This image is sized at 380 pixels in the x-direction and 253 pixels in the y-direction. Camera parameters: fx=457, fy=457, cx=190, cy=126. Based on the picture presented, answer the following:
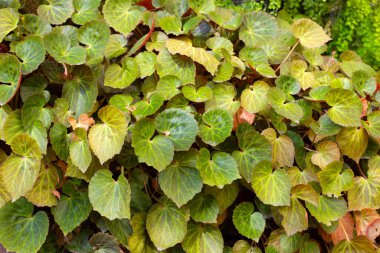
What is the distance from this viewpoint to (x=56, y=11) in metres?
1.69

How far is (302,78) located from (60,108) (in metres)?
0.94

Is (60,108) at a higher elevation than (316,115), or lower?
higher

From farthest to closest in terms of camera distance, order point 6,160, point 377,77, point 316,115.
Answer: point 377,77 < point 316,115 < point 6,160

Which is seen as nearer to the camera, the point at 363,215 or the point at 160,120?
the point at 160,120

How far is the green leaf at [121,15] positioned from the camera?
1.67 metres

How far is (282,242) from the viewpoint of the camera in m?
1.69

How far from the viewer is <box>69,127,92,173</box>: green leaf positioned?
4.63ft

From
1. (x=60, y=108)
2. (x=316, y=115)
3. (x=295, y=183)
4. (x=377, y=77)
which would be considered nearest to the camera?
(x=60, y=108)

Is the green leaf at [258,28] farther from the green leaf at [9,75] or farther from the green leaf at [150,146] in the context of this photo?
the green leaf at [9,75]

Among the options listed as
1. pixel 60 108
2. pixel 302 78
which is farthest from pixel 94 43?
pixel 302 78

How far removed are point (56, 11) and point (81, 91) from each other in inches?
14.2

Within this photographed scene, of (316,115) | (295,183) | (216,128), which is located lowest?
(295,183)

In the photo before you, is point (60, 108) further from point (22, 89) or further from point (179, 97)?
point (179, 97)

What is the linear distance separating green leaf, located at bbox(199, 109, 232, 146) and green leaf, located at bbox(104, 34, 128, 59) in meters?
0.41
